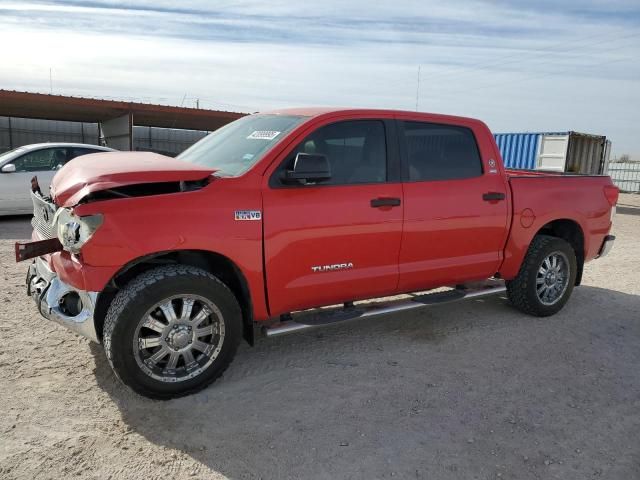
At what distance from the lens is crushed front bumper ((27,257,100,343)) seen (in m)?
3.29

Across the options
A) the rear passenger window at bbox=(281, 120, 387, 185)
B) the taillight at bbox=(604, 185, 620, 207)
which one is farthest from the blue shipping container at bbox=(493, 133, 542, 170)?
the rear passenger window at bbox=(281, 120, 387, 185)

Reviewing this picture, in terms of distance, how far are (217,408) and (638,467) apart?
8.20 feet

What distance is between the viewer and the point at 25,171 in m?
9.64

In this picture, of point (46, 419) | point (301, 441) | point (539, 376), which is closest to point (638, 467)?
point (539, 376)

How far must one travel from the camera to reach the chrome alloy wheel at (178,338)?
3.38 m

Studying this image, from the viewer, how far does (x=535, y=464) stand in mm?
2938

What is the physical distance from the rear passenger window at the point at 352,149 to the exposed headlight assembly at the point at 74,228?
4.80 ft

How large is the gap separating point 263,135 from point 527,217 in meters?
2.67

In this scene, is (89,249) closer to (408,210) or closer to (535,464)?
(408,210)

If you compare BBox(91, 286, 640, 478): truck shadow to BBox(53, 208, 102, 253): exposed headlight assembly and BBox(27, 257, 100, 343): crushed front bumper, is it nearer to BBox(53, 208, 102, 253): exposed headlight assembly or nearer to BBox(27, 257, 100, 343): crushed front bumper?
BBox(27, 257, 100, 343): crushed front bumper

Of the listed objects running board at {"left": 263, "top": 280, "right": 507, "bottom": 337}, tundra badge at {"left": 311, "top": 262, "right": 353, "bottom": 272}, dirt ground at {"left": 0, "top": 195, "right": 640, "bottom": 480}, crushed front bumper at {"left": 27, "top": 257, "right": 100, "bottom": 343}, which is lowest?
dirt ground at {"left": 0, "top": 195, "right": 640, "bottom": 480}

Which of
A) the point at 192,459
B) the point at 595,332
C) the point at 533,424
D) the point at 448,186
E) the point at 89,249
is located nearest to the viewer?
the point at 192,459

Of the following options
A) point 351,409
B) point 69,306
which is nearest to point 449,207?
point 351,409

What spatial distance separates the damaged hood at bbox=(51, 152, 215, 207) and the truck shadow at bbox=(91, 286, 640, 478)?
135 centimetres
